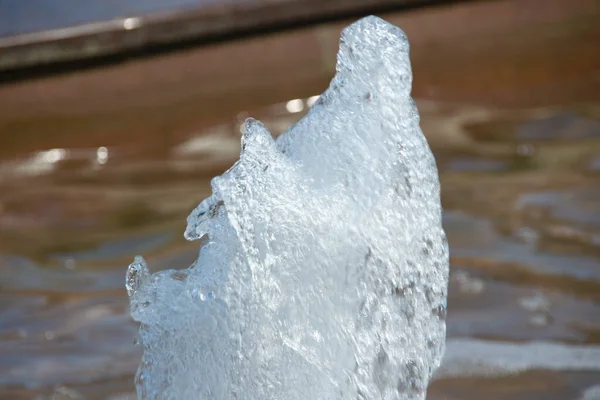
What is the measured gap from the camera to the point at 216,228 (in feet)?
5.92

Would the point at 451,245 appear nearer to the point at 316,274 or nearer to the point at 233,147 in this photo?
the point at 233,147

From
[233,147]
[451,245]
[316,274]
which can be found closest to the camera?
[316,274]

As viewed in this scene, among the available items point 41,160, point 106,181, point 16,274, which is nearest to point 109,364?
point 16,274

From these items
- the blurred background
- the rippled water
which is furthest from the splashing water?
the blurred background

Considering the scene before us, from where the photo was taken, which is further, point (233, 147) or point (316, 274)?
point (233, 147)

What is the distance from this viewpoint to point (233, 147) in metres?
4.09

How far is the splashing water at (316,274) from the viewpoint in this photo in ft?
5.68

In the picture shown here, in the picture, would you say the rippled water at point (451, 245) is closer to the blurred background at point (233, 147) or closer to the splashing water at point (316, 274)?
the blurred background at point (233, 147)

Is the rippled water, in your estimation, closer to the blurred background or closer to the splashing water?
the blurred background

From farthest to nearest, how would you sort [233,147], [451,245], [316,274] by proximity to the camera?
[233,147], [451,245], [316,274]

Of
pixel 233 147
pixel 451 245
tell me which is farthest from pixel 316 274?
pixel 233 147

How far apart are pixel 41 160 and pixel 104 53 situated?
19.3 inches

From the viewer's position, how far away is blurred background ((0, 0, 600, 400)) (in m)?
2.73

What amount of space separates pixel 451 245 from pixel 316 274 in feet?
4.83
